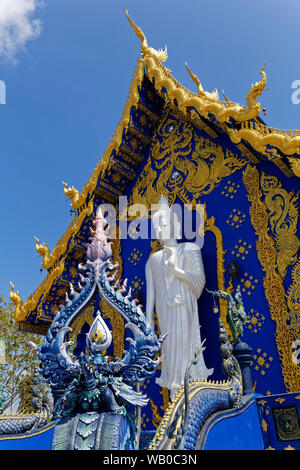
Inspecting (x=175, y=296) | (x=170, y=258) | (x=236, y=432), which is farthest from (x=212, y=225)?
(x=236, y=432)

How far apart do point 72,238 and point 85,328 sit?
2024 mm

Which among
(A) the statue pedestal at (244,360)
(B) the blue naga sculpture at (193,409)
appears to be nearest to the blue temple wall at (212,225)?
(A) the statue pedestal at (244,360)

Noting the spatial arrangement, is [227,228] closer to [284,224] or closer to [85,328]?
[284,224]

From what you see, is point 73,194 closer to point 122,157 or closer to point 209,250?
point 122,157

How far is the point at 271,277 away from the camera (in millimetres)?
6113

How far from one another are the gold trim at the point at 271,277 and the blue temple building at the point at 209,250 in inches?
0.7

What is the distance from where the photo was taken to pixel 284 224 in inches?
246

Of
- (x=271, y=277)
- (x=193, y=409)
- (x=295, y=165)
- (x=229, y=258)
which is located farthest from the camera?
(x=229, y=258)

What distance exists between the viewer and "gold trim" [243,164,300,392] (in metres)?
5.55

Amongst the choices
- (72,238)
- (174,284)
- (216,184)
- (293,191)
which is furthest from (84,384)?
(72,238)

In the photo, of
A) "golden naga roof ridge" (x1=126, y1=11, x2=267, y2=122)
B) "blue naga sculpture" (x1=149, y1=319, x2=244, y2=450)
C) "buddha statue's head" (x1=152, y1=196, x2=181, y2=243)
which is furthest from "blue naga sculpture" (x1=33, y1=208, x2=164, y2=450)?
"golden naga roof ridge" (x1=126, y1=11, x2=267, y2=122)

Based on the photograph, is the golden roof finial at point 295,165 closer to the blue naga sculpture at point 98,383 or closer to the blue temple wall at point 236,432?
the blue temple wall at point 236,432

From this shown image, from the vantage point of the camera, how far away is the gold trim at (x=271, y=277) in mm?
5555

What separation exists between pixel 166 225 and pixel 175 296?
130cm
